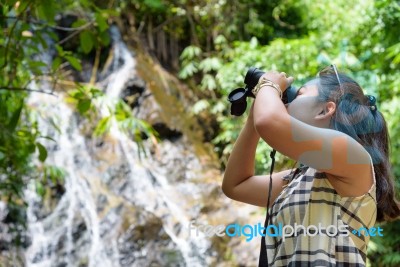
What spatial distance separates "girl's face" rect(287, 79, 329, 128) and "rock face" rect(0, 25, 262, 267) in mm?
1911

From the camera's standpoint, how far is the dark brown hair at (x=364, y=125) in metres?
0.90

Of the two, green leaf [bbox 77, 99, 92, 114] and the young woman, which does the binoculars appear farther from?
green leaf [bbox 77, 99, 92, 114]

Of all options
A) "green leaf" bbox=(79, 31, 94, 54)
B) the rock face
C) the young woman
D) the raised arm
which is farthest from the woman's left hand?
the rock face

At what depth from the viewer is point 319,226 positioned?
2.77 feet

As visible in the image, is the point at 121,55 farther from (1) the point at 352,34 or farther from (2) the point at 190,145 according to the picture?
(1) the point at 352,34

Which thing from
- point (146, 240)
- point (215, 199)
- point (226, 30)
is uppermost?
point (226, 30)

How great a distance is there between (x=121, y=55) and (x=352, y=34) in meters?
2.66

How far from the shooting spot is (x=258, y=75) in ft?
3.13

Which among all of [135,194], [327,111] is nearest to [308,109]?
[327,111]

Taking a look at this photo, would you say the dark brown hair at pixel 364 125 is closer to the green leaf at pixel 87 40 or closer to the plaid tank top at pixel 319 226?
the plaid tank top at pixel 319 226

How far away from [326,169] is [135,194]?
350cm

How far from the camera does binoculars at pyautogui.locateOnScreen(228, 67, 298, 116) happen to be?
3.15 ft

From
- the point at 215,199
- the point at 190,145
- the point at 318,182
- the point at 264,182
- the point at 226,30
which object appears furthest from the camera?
the point at 226,30

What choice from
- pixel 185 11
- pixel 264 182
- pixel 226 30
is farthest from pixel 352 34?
pixel 264 182
